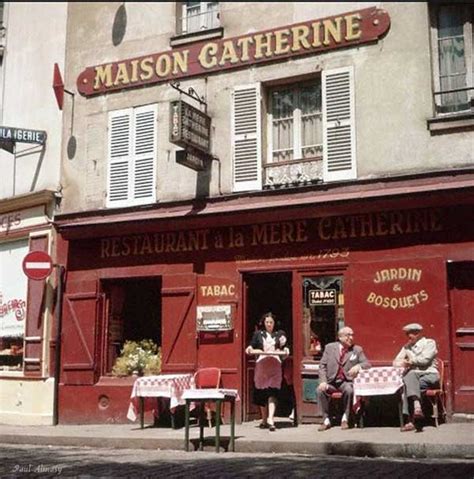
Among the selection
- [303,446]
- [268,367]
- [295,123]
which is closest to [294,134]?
[295,123]

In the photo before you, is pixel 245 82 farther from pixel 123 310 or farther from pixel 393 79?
pixel 123 310

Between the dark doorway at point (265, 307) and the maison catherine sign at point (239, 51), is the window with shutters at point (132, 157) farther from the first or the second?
the dark doorway at point (265, 307)

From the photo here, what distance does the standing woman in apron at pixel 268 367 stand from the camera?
11266 millimetres

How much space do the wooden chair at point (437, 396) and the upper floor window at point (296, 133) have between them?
3292 millimetres

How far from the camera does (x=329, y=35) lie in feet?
41.2

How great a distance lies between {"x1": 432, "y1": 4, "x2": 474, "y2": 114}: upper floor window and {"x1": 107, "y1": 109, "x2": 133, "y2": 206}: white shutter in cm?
552

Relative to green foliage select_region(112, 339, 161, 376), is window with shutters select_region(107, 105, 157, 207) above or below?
A: above

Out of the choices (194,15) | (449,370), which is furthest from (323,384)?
(194,15)

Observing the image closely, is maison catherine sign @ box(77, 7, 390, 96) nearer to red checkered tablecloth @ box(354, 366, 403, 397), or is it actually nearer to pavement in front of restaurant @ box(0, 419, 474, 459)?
red checkered tablecloth @ box(354, 366, 403, 397)

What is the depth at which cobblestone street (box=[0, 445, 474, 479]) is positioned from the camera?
7.62 metres

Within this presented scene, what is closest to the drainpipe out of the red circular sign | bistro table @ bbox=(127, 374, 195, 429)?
the red circular sign

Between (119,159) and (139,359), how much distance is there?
3.61 m

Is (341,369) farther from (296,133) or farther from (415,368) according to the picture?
(296,133)

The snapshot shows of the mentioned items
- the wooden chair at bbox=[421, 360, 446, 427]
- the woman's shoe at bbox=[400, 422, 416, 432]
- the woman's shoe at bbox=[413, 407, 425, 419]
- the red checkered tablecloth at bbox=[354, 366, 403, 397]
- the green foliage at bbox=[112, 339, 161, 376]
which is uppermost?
the green foliage at bbox=[112, 339, 161, 376]
